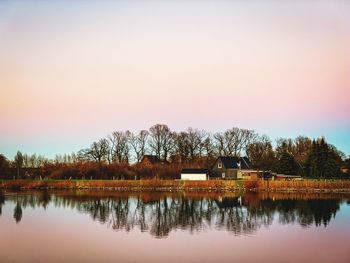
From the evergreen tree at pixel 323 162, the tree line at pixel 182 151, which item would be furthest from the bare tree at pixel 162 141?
the evergreen tree at pixel 323 162

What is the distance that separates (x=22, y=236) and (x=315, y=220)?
15517 millimetres

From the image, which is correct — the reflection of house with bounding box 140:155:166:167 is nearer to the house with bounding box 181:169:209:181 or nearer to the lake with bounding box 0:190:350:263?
the house with bounding box 181:169:209:181

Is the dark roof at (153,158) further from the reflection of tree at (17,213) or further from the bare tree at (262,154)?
the reflection of tree at (17,213)

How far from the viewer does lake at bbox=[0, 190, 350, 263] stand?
15164 mm

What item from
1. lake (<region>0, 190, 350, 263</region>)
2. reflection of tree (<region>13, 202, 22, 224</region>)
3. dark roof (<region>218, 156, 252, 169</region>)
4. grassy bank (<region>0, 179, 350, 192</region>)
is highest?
dark roof (<region>218, 156, 252, 169</region>)

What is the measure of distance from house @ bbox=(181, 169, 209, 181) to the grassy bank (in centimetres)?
806

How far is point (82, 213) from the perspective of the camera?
27781mm

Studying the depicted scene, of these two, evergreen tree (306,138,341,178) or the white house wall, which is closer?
evergreen tree (306,138,341,178)

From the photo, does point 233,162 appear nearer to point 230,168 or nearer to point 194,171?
point 230,168

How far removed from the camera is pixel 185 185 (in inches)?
2005

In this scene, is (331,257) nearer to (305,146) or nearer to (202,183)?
(202,183)

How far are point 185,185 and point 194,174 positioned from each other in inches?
338

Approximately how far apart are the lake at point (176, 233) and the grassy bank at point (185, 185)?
14184 millimetres

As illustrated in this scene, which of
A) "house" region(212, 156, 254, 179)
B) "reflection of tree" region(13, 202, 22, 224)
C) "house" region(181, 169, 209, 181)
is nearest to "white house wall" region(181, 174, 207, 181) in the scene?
"house" region(181, 169, 209, 181)
